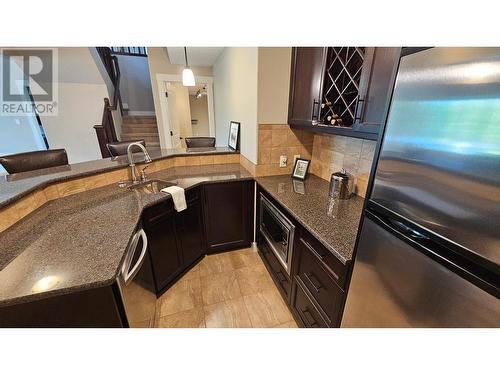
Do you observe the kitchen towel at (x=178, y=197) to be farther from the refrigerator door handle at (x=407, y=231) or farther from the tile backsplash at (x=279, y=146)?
the refrigerator door handle at (x=407, y=231)

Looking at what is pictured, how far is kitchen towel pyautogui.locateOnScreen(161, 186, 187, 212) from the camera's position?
5.21ft

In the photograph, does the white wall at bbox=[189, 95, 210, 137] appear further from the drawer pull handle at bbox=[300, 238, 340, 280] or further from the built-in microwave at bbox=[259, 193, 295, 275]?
the drawer pull handle at bbox=[300, 238, 340, 280]

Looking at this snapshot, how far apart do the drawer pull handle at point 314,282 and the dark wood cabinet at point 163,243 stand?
1122mm

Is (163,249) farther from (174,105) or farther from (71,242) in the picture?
(174,105)

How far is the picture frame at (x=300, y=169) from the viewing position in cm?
193

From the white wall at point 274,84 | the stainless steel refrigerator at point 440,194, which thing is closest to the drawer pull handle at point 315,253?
the stainless steel refrigerator at point 440,194

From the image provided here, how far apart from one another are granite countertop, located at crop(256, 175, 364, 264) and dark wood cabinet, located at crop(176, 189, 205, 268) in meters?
0.65

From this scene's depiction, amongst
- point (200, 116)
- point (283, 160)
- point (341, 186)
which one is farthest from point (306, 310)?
point (200, 116)

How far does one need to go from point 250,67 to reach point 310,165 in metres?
1.15

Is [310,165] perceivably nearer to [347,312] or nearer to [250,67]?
[250,67]

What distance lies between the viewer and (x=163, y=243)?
5.26ft

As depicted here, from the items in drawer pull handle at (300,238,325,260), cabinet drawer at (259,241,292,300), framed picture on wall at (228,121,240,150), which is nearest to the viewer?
drawer pull handle at (300,238,325,260)

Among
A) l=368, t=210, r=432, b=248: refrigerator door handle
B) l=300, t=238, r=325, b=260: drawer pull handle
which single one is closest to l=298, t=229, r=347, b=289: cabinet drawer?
l=300, t=238, r=325, b=260: drawer pull handle

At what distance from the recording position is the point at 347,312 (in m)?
0.91
